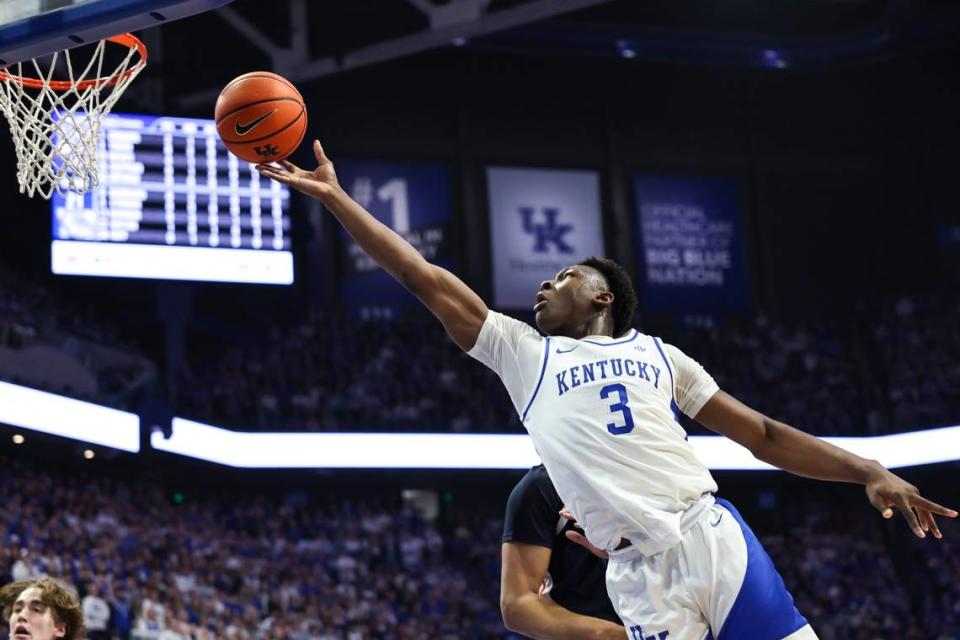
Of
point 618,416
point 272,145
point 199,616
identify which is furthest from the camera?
point 199,616

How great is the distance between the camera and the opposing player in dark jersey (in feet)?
12.4

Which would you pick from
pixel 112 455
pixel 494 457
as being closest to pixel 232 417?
pixel 112 455

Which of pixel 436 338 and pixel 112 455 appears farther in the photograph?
pixel 436 338

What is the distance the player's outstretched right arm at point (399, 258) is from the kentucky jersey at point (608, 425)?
0.07m

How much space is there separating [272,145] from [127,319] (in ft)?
46.9

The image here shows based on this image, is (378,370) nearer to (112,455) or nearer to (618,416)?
(112,455)

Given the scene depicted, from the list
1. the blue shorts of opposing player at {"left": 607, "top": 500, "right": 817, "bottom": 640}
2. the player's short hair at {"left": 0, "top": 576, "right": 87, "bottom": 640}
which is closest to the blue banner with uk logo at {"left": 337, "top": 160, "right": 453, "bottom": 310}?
the player's short hair at {"left": 0, "top": 576, "right": 87, "bottom": 640}

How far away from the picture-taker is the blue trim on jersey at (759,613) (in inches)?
129

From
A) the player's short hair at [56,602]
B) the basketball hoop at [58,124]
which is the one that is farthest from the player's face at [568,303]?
the basketball hoop at [58,124]

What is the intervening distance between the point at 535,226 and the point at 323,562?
748 cm

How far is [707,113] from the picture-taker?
22531mm

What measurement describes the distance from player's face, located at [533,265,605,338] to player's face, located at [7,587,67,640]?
6.61 feet

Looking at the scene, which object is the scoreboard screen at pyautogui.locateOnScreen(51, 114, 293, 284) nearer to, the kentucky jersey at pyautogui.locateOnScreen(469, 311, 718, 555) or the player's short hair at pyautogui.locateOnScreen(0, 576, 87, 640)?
the player's short hair at pyautogui.locateOnScreen(0, 576, 87, 640)

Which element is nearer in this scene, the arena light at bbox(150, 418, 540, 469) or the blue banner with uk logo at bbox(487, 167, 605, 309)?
the arena light at bbox(150, 418, 540, 469)
